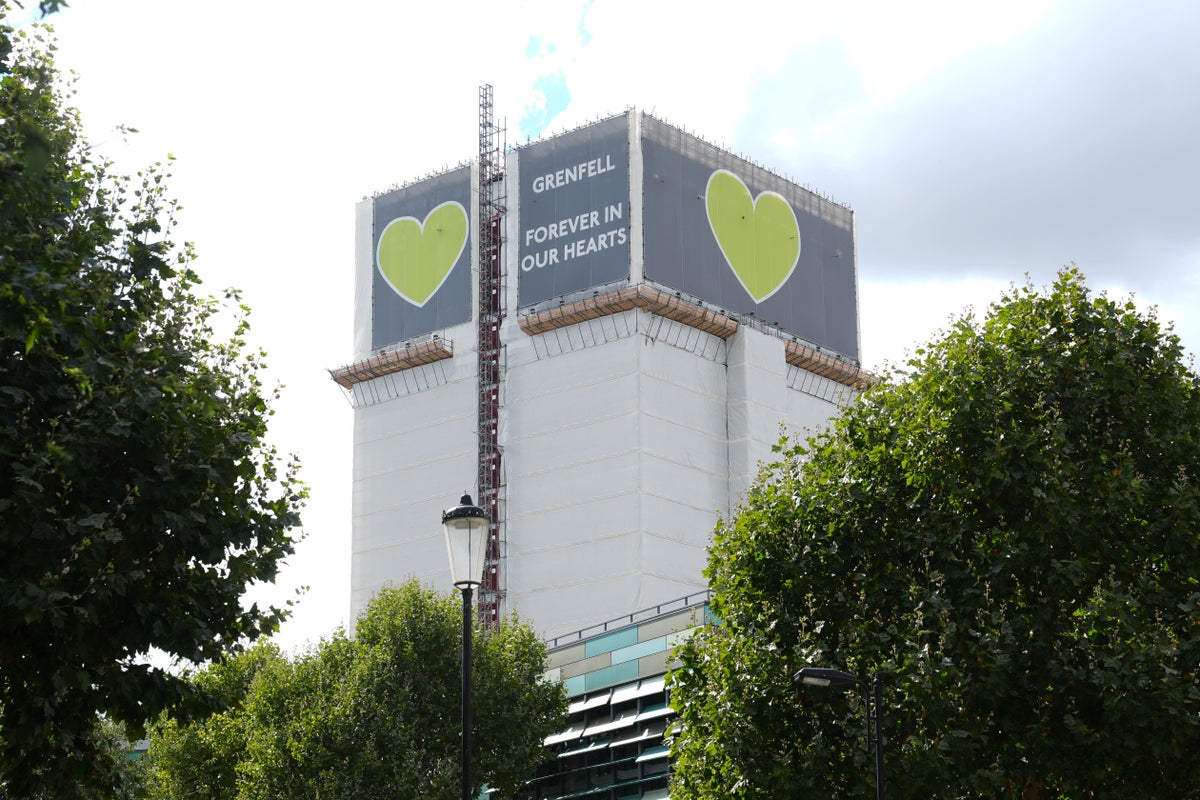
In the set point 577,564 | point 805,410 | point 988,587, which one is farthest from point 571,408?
point 988,587

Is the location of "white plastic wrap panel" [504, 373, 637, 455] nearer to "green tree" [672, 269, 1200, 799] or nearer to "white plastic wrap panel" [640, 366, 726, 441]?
"white plastic wrap panel" [640, 366, 726, 441]

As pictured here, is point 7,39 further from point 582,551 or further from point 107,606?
point 582,551

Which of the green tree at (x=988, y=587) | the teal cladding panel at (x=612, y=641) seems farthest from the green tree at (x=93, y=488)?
the teal cladding panel at (x=612, y=641)

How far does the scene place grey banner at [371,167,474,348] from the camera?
123000 millimetres

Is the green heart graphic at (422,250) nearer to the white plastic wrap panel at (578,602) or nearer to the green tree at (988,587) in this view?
the white plastic wrap panel at (578,602)

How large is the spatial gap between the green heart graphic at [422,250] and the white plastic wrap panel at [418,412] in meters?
7.59

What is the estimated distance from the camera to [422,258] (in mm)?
125438

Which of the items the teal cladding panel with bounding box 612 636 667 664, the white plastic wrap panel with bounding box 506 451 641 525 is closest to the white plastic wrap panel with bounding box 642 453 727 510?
the white plastic wrap panel with bounding box 506 451 641 525

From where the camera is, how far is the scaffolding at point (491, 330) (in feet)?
372

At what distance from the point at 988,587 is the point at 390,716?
2650 cm

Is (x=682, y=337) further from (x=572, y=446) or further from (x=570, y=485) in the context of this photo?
(x=570, y=485)

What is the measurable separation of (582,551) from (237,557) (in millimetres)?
89689

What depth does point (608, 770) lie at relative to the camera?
62938 millimetres

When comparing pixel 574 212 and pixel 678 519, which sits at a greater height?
pixel 574 212
